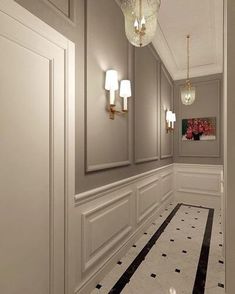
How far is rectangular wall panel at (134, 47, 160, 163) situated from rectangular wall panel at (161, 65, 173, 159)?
1.60 feet

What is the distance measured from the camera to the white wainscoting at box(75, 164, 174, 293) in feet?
6.57

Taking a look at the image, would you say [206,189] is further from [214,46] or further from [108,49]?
[108,49]

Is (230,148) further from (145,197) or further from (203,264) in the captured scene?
(145,197)

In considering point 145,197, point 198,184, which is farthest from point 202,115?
point 145,197

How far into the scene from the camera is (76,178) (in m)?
1.90

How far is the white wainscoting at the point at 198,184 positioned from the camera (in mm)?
5129

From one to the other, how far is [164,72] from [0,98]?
170 inches

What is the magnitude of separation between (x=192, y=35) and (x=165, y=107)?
1.60 m

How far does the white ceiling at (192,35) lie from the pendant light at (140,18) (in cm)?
137

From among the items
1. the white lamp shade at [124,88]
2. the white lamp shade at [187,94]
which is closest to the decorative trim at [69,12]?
the white lamp shade at [124,88]

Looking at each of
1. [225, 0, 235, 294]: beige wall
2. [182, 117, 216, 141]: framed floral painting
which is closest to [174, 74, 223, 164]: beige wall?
[182, 117, 216, 141]: framed floral painting

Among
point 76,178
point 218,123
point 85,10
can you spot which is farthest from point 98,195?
point 218,123

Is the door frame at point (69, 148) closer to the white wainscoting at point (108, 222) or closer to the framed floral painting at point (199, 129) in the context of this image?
the white wainscoting at point (108, 222)

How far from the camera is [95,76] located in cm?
216
